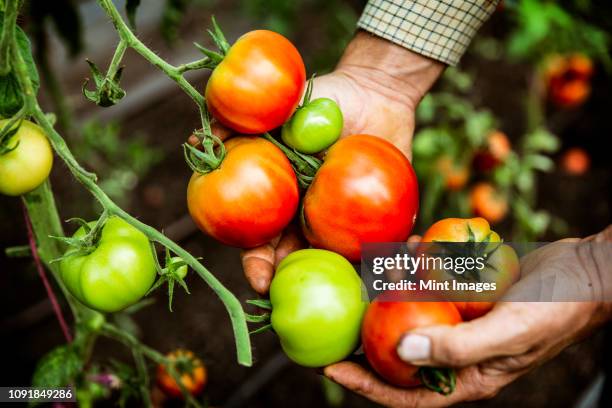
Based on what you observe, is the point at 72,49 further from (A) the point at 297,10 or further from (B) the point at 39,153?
(A) the point at 297,10

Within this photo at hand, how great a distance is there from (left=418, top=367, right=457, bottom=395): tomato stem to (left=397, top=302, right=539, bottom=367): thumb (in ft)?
0.17

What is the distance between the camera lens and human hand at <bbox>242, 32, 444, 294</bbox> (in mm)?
1340

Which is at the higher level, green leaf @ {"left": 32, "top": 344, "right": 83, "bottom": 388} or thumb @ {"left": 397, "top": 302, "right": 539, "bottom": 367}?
thumb @ {"left": 397, "top": 302, "right": 539, "bottom": 367}

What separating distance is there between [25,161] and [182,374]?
27.9 inches

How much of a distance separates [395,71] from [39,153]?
896mm

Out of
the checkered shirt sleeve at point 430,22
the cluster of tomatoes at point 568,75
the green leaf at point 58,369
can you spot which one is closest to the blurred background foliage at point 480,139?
the cluster of tomatoes at point 568,75

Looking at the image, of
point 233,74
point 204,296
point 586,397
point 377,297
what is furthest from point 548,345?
point 204,296

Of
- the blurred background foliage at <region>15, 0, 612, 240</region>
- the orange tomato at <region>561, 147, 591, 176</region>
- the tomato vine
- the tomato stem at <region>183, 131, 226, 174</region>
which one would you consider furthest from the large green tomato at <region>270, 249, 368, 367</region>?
the orange tomato at <region>561, 147, 591, 176</region>

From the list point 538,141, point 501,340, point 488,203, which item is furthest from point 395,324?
point 538,141

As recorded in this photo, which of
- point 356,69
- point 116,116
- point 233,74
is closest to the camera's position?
point 233,74

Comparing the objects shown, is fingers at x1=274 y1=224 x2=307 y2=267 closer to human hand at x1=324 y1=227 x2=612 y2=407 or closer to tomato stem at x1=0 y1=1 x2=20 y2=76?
human hand at x1=324 y1=227 x2=612 y2=407

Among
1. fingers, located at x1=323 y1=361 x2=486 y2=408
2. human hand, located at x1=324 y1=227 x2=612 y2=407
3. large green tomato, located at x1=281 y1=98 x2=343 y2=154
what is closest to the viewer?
human hand, located at x1=324 y1=227 x2=612 y2=407

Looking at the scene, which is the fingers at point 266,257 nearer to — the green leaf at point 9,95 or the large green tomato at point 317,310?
the large green tomato at point 317,310

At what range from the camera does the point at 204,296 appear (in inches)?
79.8
